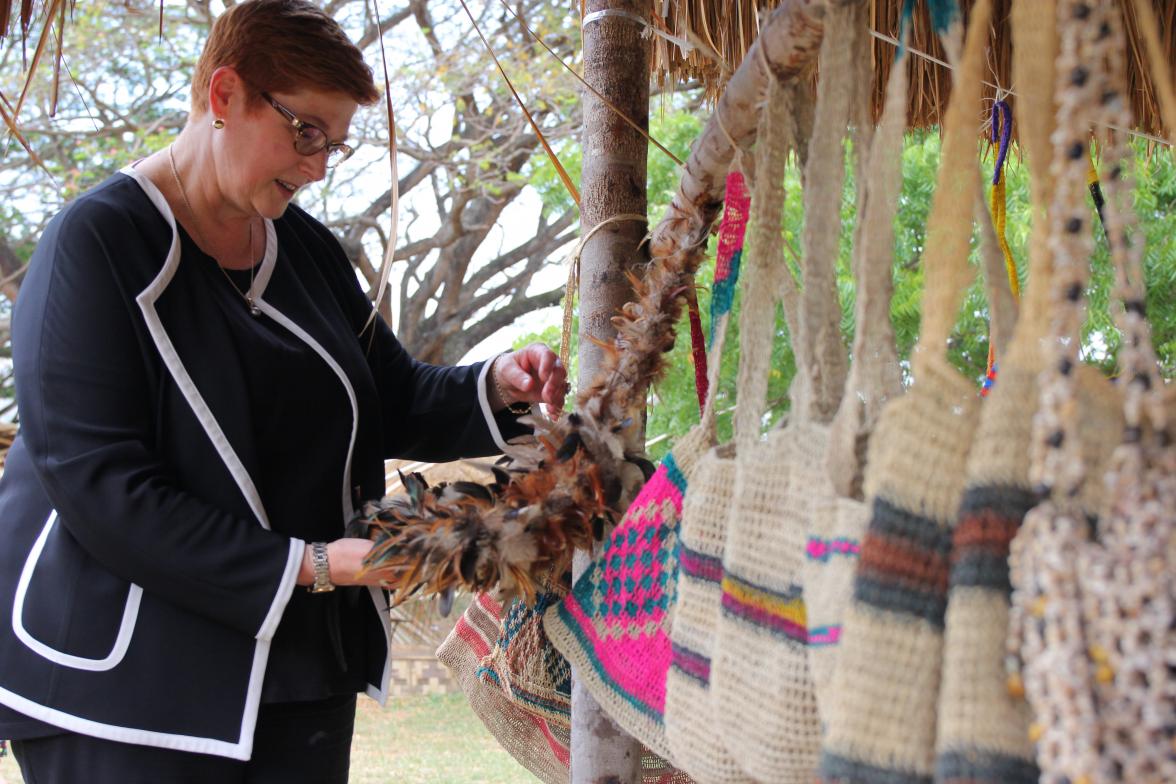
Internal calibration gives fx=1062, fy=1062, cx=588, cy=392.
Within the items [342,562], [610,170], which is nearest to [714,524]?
[342,562]

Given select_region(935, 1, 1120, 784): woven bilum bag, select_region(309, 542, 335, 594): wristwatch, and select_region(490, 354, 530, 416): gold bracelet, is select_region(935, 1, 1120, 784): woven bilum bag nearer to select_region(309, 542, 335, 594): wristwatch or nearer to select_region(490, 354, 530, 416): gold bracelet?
select_region(309, 542, 335, 594): wristwatch

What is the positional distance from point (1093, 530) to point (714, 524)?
30 cm

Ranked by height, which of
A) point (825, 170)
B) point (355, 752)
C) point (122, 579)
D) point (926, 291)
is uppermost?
point (825, 170)

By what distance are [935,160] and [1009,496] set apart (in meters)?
2.89

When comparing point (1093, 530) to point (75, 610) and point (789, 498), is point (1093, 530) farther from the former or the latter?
point (75, 610)

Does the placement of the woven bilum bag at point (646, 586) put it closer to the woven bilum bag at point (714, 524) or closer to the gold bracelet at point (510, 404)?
the woven bilum bag at point (714, 524)

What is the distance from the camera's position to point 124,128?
6.35m

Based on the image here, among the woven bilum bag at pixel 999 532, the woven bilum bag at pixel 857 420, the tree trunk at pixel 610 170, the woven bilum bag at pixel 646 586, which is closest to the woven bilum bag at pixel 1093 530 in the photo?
the woven bilum bag at pixel 999 532

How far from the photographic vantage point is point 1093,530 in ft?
1.55

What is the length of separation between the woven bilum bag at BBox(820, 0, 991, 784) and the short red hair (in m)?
0.76

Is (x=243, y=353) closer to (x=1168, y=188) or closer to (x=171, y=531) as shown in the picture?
(x=171, y=531)

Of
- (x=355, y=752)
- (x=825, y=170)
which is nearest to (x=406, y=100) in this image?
(x=355, y=752)

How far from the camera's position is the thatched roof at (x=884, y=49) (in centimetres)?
128

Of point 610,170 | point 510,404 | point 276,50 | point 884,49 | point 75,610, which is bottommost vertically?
point 75,610
